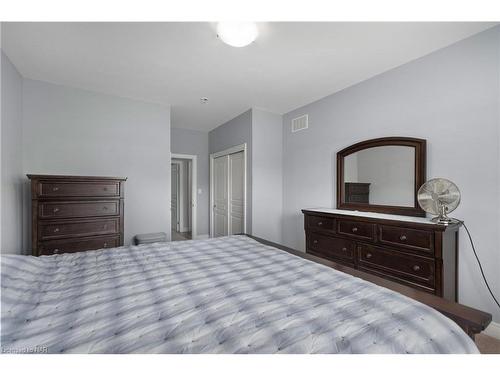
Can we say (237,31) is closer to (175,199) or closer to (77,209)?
(77,209)

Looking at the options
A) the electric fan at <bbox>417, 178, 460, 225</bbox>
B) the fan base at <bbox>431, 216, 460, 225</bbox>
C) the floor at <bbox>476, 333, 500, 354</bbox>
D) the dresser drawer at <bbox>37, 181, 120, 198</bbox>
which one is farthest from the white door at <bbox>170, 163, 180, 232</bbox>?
the floor at <bbox>476, 333, 500, 354</bbox>

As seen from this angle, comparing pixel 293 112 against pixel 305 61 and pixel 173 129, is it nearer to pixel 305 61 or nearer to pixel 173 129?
pixel 305 61

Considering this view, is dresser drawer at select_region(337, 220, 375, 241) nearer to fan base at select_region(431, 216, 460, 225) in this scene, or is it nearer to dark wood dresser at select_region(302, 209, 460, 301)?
dark wood dresser at select_region(302, 209, 460, 301)

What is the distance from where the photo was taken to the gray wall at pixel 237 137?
12.5 feet

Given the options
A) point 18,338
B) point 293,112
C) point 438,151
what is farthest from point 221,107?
point 18,338

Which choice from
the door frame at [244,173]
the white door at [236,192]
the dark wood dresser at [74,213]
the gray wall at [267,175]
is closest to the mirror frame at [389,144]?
the gray wall at [267,175]

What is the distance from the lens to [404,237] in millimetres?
1967

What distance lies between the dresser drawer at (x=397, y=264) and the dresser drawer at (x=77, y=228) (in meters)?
2.74

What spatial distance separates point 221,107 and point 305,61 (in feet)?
5.80

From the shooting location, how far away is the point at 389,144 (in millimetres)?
2494

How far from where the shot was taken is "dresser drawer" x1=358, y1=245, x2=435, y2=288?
1.85m

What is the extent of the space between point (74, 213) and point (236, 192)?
8.10 feet

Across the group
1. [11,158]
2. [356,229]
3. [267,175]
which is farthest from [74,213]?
[356,229]
